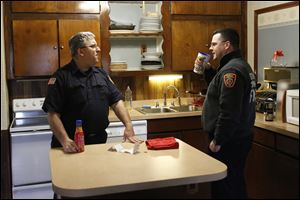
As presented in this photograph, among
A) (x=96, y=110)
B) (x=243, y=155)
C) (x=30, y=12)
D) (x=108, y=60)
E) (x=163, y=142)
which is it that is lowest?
(x=243, y=155)

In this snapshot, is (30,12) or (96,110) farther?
(30,12)

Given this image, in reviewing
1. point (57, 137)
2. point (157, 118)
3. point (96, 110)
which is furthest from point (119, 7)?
point (57, 137)

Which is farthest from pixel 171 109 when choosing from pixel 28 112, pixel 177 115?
pixel 28 112

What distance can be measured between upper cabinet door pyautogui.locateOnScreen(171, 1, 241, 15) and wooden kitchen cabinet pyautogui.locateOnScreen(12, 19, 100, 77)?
811 millimetres

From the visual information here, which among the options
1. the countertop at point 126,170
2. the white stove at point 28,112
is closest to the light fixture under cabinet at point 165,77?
the white stove at point 28,112

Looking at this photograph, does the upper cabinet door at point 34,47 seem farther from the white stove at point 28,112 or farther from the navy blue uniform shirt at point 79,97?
the navy blue uniform shirt at point 79,97

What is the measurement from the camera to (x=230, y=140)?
209cm

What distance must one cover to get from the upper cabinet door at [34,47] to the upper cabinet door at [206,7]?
1.12 meters

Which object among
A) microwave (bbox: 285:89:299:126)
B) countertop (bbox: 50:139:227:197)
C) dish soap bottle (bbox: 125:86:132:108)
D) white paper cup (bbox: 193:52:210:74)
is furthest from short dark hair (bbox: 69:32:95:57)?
dish soap bottle (bbox: 125:86:132:108)

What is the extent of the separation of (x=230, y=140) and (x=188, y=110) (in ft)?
4.47

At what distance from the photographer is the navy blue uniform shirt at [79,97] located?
2002 millimetres

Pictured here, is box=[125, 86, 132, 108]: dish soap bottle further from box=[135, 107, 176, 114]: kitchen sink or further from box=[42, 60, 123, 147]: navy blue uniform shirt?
box=[42, 60, 123, 147]: navy blue uniform shirt

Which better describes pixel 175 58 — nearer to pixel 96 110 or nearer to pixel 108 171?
pixel 96 110

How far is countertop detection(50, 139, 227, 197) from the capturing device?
126 centimetres
